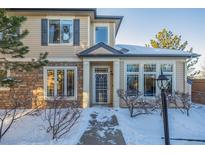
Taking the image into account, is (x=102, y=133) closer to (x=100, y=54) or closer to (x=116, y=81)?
(x=116, y=81)

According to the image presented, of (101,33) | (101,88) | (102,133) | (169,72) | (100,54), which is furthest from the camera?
(101,33)

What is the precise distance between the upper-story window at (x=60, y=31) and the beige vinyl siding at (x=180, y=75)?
481cm

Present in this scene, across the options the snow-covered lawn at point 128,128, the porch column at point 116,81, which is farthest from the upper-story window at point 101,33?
the snow-covered lawn at point 128,128

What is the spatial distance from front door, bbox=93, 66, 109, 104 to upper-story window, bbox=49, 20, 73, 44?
6.18ft

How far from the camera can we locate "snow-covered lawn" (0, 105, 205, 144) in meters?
6.79

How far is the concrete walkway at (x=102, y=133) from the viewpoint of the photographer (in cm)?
651

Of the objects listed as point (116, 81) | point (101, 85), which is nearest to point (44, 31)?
point (101, 85)

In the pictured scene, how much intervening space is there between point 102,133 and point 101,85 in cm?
389

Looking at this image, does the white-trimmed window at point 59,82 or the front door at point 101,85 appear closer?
the white-trimmed window at point 59,82

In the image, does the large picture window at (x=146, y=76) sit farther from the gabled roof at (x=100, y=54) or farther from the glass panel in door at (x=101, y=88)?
the glass panel in door at (x=101, y=88)

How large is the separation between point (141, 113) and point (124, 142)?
287 centimetres

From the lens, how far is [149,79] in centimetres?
1038

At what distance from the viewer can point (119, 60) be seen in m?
10.1
